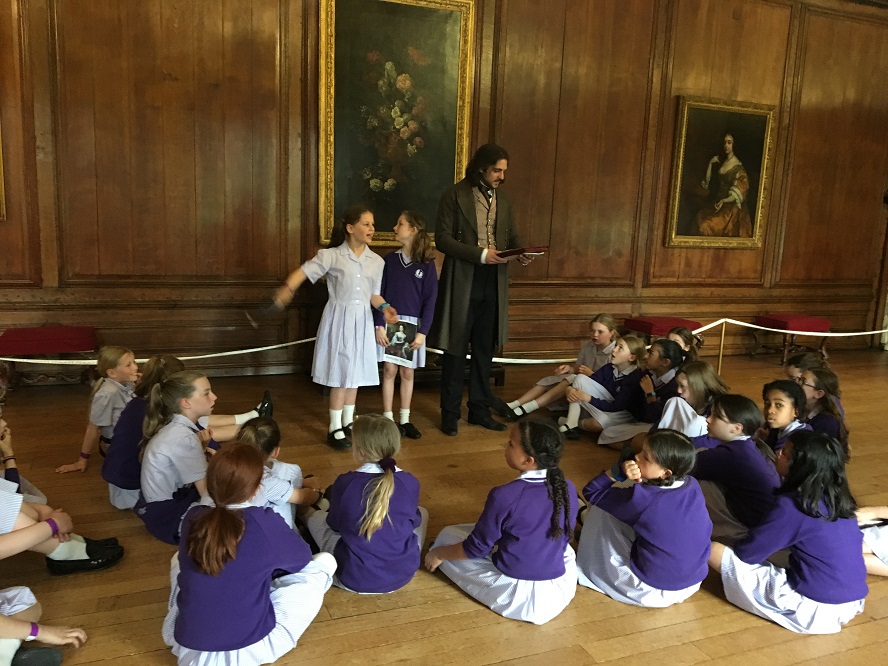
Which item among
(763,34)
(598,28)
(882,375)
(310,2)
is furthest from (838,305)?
(310,2)

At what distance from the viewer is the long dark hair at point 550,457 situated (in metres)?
2.68

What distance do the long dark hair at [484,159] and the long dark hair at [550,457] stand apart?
8.28 ft

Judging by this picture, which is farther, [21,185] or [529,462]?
[21,185]

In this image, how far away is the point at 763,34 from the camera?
8.35 metres

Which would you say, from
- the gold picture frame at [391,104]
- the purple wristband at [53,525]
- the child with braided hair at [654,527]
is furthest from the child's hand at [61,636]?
the gold picture frame at [391,104]

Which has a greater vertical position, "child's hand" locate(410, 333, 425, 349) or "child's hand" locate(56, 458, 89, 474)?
"child's hand" locate(410, 333, 425, 349)

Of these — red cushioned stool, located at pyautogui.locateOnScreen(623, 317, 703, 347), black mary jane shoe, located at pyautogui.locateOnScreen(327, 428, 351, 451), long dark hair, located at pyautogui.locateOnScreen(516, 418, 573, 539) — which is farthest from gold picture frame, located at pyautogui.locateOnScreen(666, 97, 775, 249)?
long dark hair, located at pyautogui.locateOnScreen(516, 418, 573, 539)

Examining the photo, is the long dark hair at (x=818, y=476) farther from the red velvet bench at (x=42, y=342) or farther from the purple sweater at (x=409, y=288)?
the red velvet bench at (x=42, y=342)

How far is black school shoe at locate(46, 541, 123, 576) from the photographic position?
9.81ft

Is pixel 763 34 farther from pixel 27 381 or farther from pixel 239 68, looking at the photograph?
pixel 27 381

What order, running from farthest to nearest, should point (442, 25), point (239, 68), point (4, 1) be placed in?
point (442, 25) < point (239, 68) < point (4, 1)

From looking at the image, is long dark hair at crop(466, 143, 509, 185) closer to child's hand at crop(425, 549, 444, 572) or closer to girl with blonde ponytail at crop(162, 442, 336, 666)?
child's hand at crop(425, 549, 444, 572)

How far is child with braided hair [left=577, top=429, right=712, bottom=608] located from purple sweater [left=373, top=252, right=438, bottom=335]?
7.23ft

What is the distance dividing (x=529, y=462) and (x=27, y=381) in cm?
510
